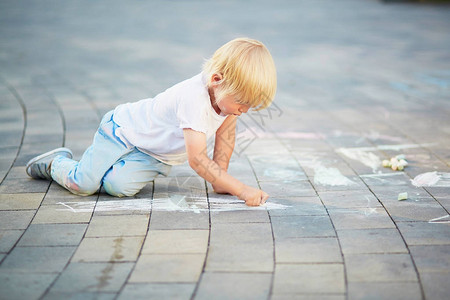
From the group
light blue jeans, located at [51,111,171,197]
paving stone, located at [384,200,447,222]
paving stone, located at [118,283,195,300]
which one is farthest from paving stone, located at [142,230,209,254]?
paving stone, located at [384,200,447,222]

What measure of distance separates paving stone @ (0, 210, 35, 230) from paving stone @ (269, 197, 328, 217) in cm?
137

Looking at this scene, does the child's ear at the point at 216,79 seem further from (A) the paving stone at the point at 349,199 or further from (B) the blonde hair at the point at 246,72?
(A) the paving stone at the point at 349,199

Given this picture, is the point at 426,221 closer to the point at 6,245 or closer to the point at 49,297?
the point at 49,297

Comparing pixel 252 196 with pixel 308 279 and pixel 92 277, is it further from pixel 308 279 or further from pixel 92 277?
pixel 92 277

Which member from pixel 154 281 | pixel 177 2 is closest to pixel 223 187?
pixel 154 281

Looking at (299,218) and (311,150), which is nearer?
(299,218)

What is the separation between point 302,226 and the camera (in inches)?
113

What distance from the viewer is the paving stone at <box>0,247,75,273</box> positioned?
2410 mm

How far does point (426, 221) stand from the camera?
2924 millimetres

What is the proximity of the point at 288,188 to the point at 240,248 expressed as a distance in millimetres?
916

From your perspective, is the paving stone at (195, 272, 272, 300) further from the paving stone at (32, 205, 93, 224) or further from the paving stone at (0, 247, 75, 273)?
the paving stone at (32, 205, 93, 224)

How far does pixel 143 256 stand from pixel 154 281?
25 centimetres

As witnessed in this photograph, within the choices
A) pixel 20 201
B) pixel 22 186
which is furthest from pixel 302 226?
pixel 22 186

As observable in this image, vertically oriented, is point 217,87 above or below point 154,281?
above
